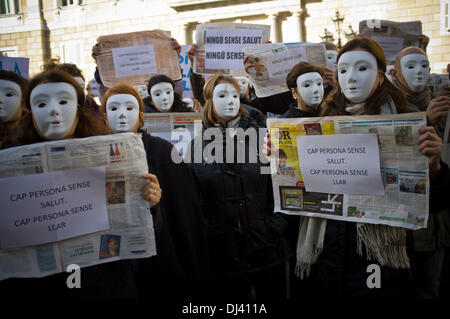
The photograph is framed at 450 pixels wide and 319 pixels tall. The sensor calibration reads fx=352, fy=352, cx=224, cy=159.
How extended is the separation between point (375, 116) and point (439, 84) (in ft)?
7.50

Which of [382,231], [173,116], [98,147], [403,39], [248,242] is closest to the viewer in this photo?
[98,147]

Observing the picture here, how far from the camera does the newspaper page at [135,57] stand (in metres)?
3.30

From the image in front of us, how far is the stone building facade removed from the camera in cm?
1205

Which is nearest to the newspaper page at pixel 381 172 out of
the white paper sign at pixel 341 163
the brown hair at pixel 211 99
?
the white paper sign at pixel 341 163

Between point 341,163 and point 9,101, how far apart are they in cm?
240

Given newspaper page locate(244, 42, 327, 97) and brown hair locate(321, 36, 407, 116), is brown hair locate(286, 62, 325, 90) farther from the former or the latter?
brown hair locate(321, 36, 407, 116)

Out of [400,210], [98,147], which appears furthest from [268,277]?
[98,147]

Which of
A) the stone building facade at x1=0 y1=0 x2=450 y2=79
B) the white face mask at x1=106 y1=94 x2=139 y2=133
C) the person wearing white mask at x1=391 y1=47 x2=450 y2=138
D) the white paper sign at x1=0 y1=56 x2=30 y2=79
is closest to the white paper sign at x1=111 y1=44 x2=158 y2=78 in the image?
the white paper sign at x1=0 y1=56 x2=30 y2=79

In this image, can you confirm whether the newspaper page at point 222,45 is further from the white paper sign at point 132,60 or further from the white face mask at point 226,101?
the white face mask at point 226,101

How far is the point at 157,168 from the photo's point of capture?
2357mm

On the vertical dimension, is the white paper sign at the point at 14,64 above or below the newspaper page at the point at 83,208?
above

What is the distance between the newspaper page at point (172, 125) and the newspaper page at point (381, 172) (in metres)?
1.14

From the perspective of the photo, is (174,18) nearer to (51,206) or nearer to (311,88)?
(311,88)

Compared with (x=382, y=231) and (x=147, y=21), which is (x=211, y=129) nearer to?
(x=382, y=231)
